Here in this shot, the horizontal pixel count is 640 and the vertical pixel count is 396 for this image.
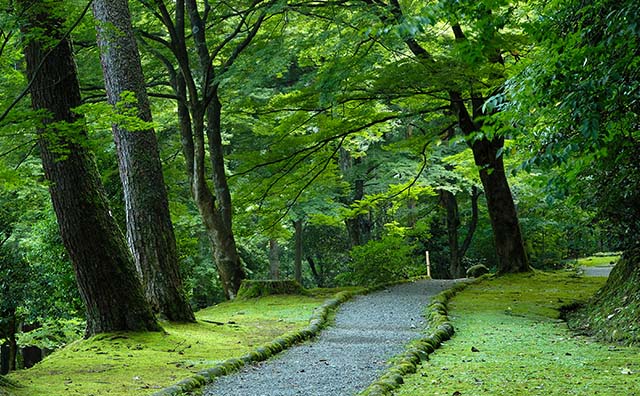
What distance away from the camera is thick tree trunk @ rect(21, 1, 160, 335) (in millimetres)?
7152

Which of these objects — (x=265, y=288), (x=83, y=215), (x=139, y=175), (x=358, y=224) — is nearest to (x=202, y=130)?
(x=265, y=288)

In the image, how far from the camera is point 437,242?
24688mm

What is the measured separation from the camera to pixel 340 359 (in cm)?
696

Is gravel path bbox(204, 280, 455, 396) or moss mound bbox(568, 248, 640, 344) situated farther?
moss mound bbox(568, 248, 640, 344)

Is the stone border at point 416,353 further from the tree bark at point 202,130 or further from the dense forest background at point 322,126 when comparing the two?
the tree bark at point 202,130

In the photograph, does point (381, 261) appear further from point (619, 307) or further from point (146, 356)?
point (146, 356)

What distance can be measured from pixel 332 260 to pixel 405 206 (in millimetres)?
4420

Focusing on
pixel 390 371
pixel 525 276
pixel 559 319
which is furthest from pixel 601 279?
pixel 390 371

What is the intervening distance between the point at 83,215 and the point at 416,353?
13.3ft

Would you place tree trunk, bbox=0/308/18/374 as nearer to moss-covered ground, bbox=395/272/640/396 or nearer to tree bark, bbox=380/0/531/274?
moss-covered ground, bbox=395/272/640/396

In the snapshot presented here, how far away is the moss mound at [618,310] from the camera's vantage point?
7176 millimetres

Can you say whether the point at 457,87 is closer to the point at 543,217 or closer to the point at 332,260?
the point at 543,217

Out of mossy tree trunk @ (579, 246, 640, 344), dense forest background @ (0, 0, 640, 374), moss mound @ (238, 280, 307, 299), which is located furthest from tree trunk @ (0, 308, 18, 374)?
mossy tree trunk @ (579, 246, 640, 344)

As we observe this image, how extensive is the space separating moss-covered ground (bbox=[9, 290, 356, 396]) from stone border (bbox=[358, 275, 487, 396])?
6.24 feet
